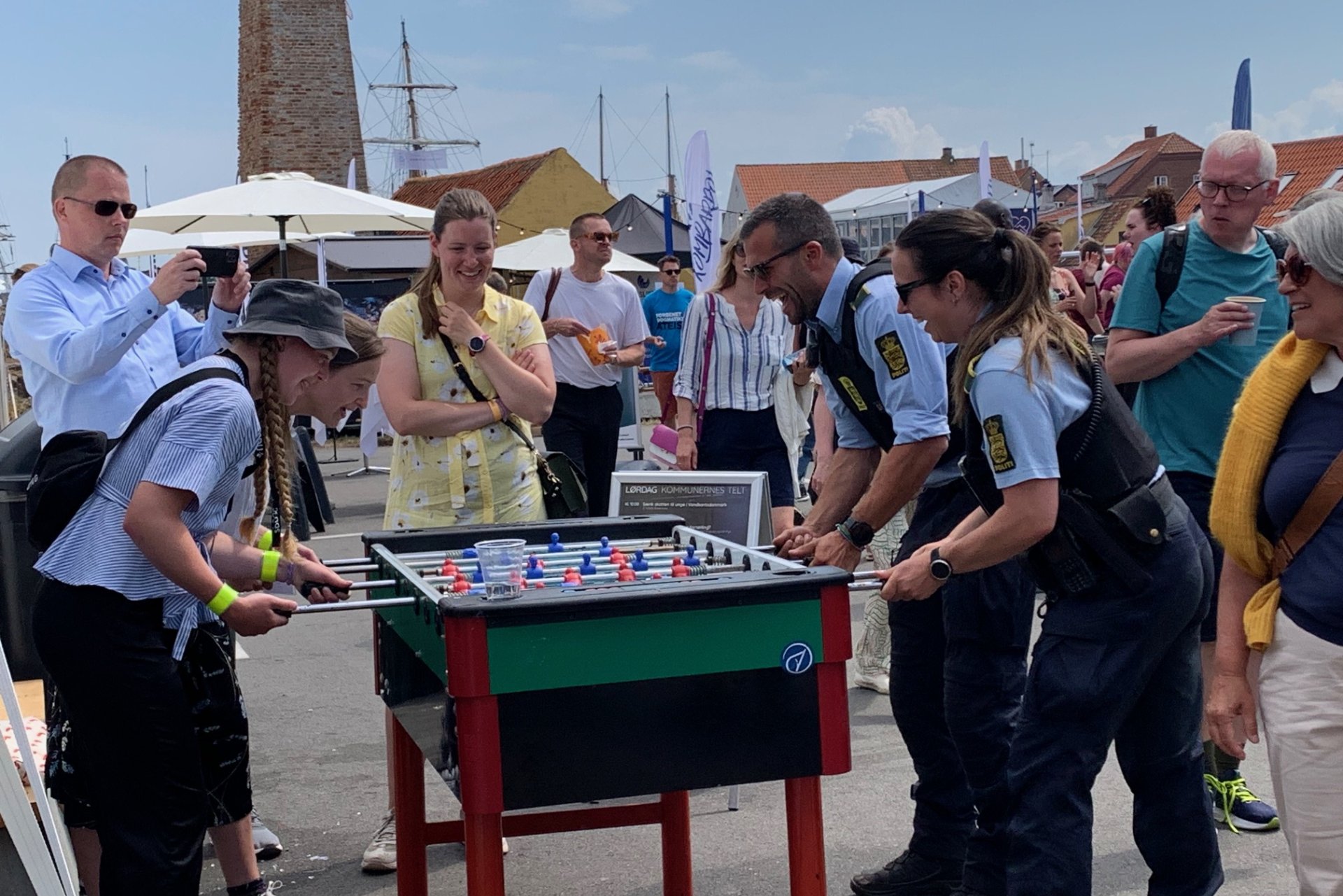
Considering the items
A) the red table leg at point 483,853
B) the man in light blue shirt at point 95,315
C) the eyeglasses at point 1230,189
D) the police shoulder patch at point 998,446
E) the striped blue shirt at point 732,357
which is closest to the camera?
the red table leg at point 483,853

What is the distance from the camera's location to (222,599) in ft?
10.3

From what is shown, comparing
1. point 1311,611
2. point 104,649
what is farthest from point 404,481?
point 1311,611

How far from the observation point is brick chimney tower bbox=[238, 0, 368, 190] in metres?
36.8

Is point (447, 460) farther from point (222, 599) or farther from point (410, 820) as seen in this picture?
point (222, 599)

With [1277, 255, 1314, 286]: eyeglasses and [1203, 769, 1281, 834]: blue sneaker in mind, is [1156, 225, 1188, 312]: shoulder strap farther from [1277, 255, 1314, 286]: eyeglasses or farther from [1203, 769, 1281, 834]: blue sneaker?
[1277, 255, 1314, 286]: eyeglasses

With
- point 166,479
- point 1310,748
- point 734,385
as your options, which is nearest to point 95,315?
point 166,479

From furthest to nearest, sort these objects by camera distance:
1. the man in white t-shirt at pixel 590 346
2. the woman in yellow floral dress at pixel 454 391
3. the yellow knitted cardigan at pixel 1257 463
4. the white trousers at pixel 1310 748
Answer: the man in white t-shirt at pixel 590 346 → the woman in yellow floral dress at pixel 454 391 → the yellow knitted cardigan at pixel 1257 463 → the white trousers at pixel 1310 748

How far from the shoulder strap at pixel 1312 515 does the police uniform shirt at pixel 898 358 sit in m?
1.21

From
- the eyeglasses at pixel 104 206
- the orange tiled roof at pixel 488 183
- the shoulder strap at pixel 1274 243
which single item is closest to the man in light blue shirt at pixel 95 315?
the eyeglasses at pixel 104 206

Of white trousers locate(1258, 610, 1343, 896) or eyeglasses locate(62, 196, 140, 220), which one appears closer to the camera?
white trousers locate(1258, 610, 1343, 896)

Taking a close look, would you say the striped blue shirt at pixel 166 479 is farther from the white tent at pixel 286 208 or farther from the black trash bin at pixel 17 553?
the white tent at pixel 286 208

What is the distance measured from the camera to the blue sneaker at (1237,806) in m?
4.59

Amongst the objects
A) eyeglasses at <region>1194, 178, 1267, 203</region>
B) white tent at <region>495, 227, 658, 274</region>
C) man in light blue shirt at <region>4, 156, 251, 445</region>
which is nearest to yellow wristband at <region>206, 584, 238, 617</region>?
man in light blue shirt at <region>4, 156, 251, 445</region>

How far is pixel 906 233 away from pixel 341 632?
5783 mm
